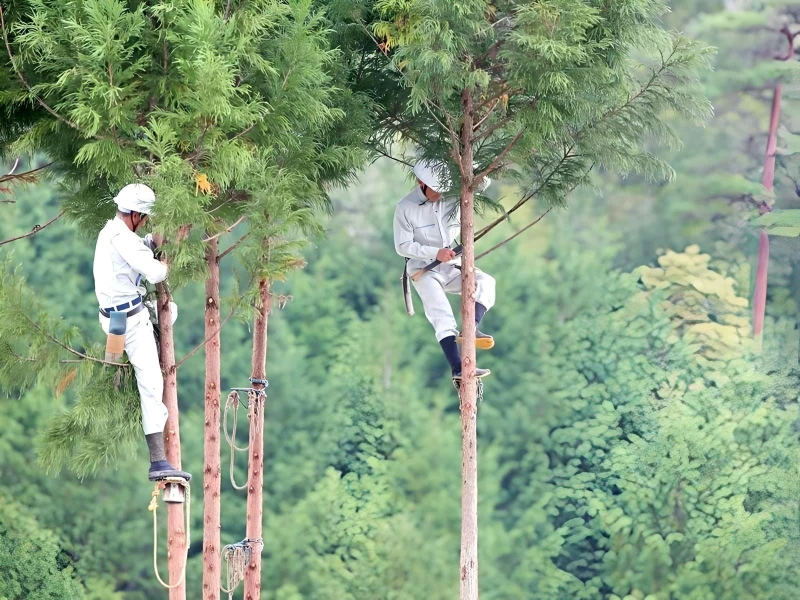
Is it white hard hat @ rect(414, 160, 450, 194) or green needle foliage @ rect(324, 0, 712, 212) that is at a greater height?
green needle foliage @ rect(324, 0, 712, 212)

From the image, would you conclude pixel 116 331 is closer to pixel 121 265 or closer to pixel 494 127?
pixel 121 265

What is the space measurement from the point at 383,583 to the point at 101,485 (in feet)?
10.2

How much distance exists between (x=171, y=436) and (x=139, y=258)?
943 mm

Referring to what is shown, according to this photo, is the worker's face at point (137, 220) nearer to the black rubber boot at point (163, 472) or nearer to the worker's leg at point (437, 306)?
the black rubber boot at point (163, 472)

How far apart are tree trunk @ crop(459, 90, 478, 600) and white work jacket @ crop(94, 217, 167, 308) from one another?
1601 millimetres

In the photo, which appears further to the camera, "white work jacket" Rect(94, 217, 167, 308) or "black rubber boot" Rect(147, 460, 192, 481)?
"black rubber boot" Rect(147, 460, 192, 481)

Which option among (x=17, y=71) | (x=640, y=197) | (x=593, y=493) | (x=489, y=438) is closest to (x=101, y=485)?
(x=489, y=438)

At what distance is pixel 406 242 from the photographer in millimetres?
7379

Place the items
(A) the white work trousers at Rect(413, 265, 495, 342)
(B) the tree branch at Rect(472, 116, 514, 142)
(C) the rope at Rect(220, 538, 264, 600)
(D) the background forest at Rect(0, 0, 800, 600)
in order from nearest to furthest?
(B) the tree branch at Rect(472, 116, 514, 142) < (A) the white work trousers at Rect(413, 265, 495, 342) < (C) the rope at Rect(220, 538, 264, 600) < (D) the background forest at Rect(0, 0, 800, 600)

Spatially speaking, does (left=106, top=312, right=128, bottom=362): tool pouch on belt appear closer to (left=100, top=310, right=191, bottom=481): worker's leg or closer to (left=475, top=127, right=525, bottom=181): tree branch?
(left=100, top=310, right=191, bottom=481): worker's leg

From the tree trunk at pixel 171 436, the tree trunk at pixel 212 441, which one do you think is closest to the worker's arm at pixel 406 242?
the tree trunk at pixel 212 441

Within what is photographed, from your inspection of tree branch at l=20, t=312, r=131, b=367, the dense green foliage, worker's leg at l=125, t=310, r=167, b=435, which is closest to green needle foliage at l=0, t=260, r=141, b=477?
tree branch at l=20, t=312, r=131, b=367

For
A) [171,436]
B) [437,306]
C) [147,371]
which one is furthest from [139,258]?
[437,306]

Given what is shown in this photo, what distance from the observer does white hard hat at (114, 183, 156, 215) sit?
20.2 ft
